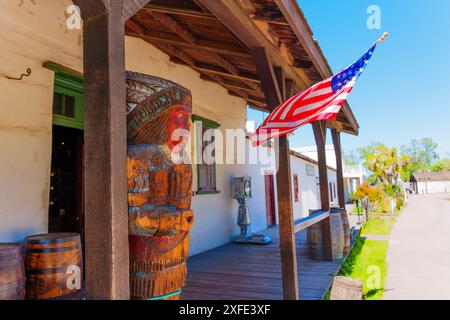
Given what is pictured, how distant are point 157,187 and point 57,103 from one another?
2.34m

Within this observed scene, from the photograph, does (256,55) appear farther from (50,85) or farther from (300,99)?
(50,85)

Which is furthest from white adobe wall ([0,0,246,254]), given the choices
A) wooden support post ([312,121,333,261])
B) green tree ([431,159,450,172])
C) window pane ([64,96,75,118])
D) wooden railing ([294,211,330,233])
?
green tree ([431,159,450,172])

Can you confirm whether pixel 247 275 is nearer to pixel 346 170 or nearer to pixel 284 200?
pixel 284 200

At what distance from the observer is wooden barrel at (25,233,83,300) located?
5.24 ft

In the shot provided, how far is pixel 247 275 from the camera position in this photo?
426 cm

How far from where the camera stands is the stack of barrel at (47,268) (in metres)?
1.50

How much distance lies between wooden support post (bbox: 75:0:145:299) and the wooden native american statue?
0.39 ft

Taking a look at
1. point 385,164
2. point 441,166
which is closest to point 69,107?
point 385,164

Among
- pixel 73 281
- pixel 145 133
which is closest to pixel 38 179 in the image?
pixel 73 281

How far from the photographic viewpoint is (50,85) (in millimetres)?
2992

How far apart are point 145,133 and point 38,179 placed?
2.02 m

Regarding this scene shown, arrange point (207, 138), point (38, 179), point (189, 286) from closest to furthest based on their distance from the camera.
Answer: point (38, 179) → point (189, 286) → point (207, 138)

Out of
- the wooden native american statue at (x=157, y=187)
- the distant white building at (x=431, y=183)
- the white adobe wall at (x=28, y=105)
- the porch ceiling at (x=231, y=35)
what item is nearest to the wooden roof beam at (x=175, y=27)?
the porch ceiling at (x=231, y=35)

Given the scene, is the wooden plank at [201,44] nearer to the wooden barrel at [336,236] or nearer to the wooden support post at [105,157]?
the wooden support post at [105,157]
